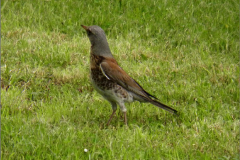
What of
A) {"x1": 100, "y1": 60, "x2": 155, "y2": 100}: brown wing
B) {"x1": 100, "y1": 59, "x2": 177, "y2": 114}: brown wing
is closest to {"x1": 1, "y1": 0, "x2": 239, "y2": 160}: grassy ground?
{"x1": 100, "y1": 59, "x2": 177, "y2": 114}: brown wing

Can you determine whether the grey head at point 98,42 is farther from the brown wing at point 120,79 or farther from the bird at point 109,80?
the brown wing at point 120,79

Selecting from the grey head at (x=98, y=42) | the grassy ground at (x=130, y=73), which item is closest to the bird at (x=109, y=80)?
the grey head at (x=98, y=42)

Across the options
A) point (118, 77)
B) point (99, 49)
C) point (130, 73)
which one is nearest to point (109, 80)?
point (118, 77)

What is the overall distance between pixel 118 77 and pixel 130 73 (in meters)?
1.55

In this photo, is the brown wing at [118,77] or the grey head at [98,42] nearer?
the brown wing at [118,77]

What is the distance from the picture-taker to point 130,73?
7445 millimetres

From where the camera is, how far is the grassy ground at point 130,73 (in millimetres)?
5152

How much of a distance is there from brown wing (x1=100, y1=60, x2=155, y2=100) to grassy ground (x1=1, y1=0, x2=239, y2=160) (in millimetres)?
402

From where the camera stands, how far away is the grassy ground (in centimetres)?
515

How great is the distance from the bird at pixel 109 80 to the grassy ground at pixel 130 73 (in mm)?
306

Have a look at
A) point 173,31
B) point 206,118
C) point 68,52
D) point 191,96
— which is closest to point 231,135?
point 206,118

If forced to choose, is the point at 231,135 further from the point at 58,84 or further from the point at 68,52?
the point at 68,52

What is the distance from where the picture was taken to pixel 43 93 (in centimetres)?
669

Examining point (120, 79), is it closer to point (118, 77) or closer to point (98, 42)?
point (118, 77)
